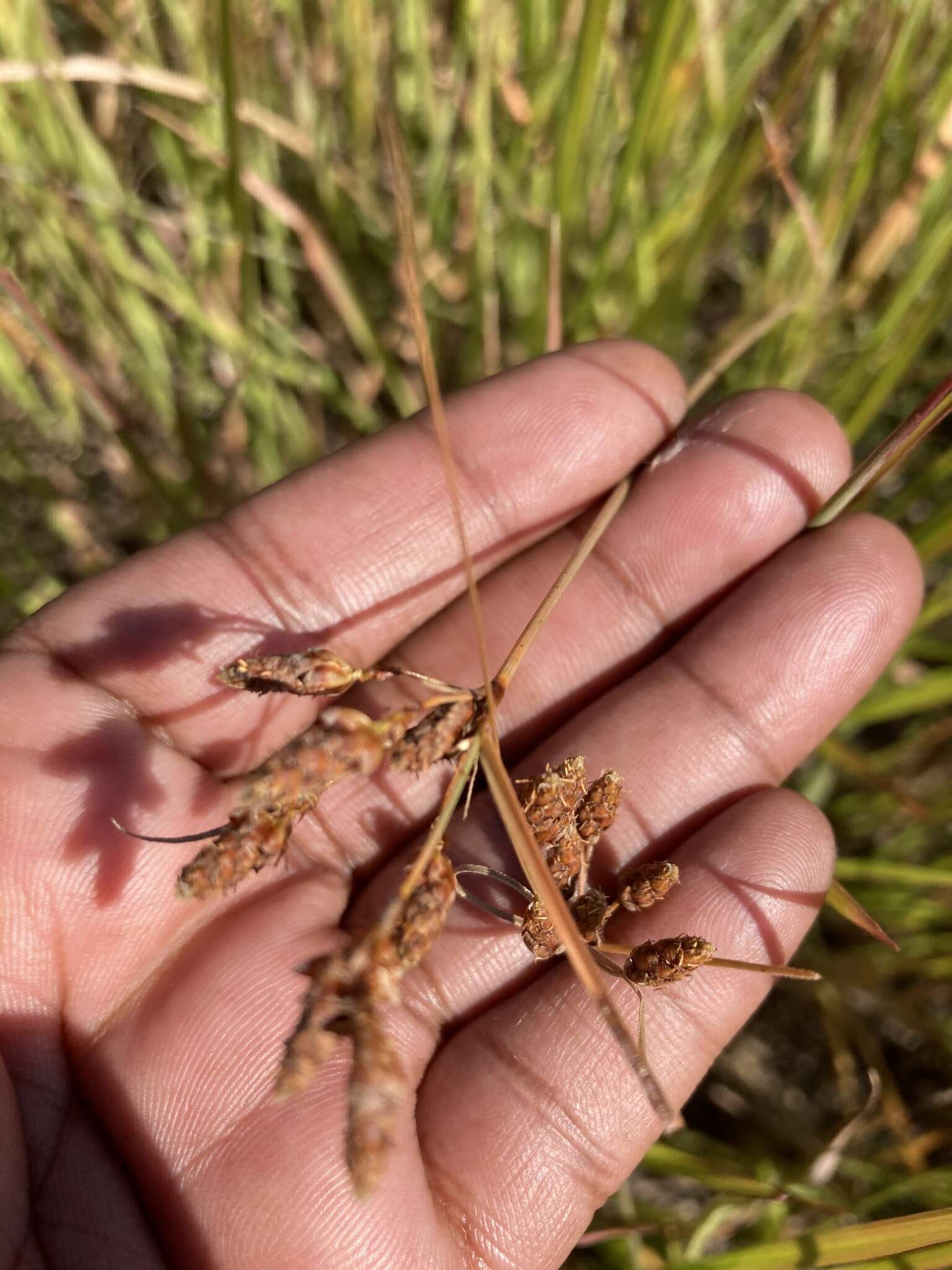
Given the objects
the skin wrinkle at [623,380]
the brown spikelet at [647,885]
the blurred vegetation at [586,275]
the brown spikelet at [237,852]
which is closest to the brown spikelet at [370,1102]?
the brown spikelet at [237,852]

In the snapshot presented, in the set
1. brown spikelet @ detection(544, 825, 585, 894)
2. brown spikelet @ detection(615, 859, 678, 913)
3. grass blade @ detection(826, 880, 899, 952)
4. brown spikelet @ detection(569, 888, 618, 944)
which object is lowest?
grass blade @ detection(826, 880, 899, 952)

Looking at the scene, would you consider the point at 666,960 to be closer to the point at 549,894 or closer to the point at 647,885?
the point at 647,885

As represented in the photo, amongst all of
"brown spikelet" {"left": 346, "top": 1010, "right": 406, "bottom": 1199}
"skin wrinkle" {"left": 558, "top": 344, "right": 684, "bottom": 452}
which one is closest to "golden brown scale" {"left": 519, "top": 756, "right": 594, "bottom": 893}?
"brown spikelet" {"left": 346, "top": 1010, "right": 406, "bottom": 1199}

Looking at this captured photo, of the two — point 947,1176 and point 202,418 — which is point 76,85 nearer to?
point 202,418

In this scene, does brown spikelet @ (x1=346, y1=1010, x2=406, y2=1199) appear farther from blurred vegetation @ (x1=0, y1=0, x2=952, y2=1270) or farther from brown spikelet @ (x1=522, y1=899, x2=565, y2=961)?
blurred vegetation @ (x1=0, y1=0, x2=952, y2=1270)

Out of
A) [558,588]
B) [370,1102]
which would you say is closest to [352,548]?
[558,588]

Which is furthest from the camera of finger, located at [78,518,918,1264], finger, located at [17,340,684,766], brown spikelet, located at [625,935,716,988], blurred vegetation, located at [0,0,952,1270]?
blurred vegetation, located at [0,0,952,1270]

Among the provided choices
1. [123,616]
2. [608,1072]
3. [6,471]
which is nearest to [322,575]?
[123,616]
